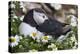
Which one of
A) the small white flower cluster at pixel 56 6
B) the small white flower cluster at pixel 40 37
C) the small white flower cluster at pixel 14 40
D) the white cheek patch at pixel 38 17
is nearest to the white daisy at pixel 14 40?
the small white flower cluster at pixel 14 40

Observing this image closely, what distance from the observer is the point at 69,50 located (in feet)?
6.51

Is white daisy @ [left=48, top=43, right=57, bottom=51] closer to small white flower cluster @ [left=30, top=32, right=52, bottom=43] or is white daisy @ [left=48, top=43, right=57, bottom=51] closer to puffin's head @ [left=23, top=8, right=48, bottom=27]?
small white flower cluster @ [left=30, top=32, right=52, bottom=43]

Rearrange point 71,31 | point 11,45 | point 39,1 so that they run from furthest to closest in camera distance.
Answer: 1. point 71,31
2. point 39,1
3. point 11,45

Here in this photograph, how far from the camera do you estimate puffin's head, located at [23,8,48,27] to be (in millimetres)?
1818

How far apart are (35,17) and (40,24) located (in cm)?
10

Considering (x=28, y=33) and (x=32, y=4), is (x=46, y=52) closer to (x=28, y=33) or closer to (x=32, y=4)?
(x=28, y=33)

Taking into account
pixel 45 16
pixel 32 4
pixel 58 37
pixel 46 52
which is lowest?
pixel 46 52

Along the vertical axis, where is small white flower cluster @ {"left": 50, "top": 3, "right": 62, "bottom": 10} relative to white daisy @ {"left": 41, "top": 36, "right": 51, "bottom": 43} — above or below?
above

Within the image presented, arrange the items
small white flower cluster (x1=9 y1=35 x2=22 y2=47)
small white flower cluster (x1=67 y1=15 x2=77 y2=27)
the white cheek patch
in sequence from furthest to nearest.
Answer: small white flower cluster (x1=67 y1=15 x2=77 y2=27) → the white cheek patch → small white flower cluster (x1=9 y1=35 x2=22 y2=47)

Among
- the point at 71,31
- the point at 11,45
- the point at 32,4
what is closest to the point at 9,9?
the point at 32,4

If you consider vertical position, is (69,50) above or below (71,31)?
below

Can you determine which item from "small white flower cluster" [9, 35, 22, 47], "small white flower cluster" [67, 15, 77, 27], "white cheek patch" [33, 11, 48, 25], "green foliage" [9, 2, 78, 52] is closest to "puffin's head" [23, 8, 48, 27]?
"white cheek patch" [33, 11, 48, 25]

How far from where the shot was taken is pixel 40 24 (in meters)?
1.86

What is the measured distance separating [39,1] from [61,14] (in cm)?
31
